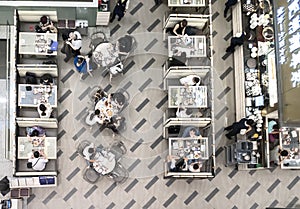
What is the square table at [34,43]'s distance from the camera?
8727mm

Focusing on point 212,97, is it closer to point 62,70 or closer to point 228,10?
point 228,10

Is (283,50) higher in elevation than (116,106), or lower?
higher

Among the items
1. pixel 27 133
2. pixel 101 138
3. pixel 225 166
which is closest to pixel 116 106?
pixel 101 138

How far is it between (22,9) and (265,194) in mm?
4869

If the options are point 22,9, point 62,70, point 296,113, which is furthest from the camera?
point 62,70

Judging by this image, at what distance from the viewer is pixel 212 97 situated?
8734 mm

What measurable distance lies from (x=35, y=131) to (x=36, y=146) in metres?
0.24

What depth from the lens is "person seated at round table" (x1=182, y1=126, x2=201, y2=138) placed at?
8.69 metres

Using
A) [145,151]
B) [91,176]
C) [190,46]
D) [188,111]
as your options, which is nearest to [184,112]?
[188,111]

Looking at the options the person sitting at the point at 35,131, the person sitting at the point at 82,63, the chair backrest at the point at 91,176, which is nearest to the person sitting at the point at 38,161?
the person sitting at the point at 35,131

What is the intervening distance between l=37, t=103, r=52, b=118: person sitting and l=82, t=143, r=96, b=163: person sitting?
0.79 meters

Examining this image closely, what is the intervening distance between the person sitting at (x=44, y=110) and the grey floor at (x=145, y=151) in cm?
43

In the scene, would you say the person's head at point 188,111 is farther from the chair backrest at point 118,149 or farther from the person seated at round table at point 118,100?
the chair backrest at point 118,149

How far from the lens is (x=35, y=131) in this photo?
8.66 metres
